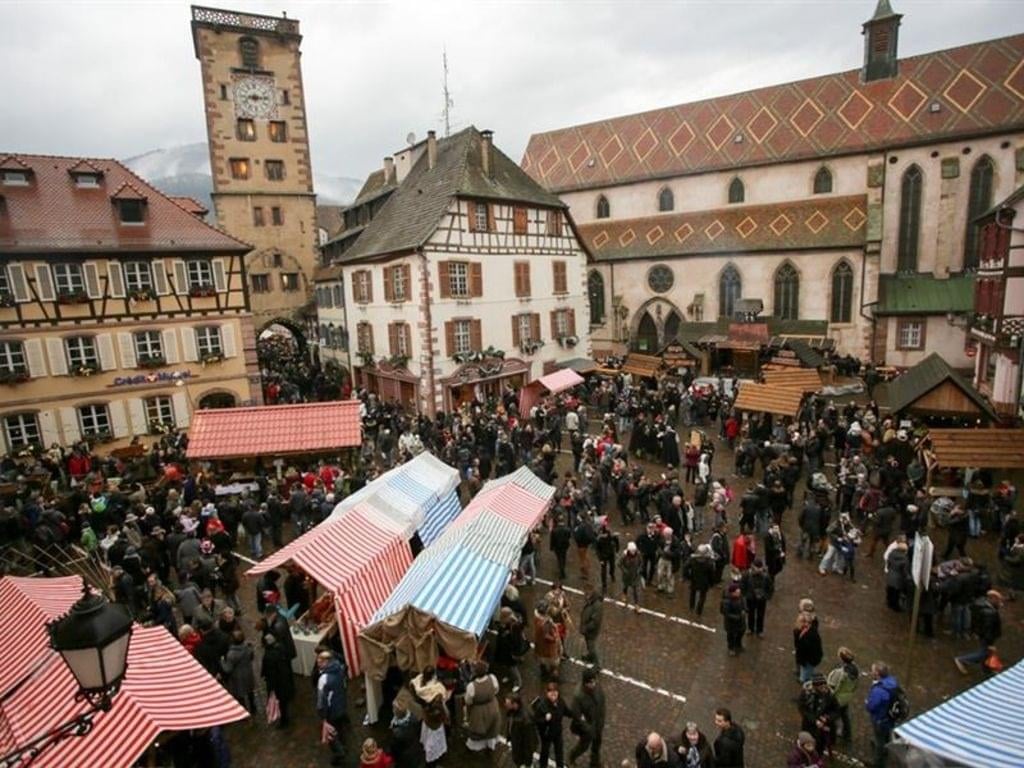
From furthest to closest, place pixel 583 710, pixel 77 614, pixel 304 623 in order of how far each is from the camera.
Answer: pixel 304 623, pixel 583 710, pixel 77 614

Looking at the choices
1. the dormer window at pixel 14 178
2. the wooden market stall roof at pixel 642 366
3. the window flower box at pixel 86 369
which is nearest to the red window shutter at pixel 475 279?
the wooden market stall roof at pixel 642 366

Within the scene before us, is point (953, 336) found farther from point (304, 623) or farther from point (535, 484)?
point (304, 623)

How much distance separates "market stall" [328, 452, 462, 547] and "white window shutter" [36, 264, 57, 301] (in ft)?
51.9

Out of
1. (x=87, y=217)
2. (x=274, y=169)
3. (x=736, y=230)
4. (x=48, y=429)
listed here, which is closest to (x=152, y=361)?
(x=48, y=429)

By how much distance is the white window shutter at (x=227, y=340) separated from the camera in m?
24.2

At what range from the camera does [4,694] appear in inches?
246

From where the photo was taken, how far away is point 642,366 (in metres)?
28.1

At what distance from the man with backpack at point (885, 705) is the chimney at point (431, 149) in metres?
26.3

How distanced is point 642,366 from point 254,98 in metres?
27.4

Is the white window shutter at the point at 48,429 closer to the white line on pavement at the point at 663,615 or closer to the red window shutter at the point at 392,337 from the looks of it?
the red window shutter at the point at 392,337

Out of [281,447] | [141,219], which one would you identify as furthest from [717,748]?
[141,219]

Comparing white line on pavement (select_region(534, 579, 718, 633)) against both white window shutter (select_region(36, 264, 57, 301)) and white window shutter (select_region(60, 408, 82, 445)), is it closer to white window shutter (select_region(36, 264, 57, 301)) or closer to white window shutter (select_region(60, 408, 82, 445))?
white window shutter (select_region(60, 408, 82, 445))

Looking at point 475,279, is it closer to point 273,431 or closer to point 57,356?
point 273,431

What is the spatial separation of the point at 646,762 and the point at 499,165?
1000 inches
